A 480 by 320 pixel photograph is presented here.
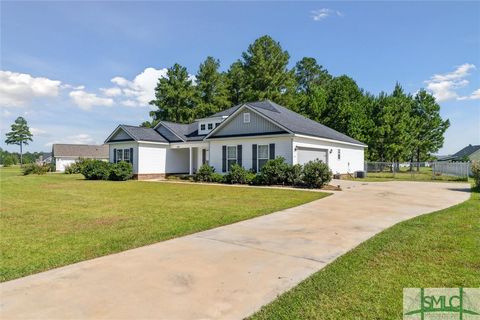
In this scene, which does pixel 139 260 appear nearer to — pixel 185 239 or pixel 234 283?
pixel 185 239

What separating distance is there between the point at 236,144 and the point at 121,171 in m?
9.36

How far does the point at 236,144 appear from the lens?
830 inches

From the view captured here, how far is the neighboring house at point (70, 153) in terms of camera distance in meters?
52.5

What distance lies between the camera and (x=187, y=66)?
4434cm

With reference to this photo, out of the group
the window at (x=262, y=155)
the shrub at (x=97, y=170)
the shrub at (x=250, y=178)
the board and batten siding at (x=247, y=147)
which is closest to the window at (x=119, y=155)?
the shrub at (x=97, y=170)

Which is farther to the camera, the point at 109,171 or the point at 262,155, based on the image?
the point at 109,171

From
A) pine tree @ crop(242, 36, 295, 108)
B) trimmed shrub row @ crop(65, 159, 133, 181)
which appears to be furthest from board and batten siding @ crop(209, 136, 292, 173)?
pine tree @ crop(242, 36, 295, 108)

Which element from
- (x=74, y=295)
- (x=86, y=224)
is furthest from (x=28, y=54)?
(x=74, y=295)

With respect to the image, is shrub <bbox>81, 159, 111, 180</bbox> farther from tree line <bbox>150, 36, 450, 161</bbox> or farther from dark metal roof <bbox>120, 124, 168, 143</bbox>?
tree line <bbox>150, 36, 450, 161</bbox>

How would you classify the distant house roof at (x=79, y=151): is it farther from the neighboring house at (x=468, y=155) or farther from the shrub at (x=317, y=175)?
the neighboring house at (x=468, y=155)

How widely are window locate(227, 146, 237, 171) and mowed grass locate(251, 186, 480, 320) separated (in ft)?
50.5

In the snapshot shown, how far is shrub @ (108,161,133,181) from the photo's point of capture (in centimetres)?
2331

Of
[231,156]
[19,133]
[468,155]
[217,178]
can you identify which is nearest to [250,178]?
[217,178]

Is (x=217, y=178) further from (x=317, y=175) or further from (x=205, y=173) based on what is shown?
(x=317, y=175)
